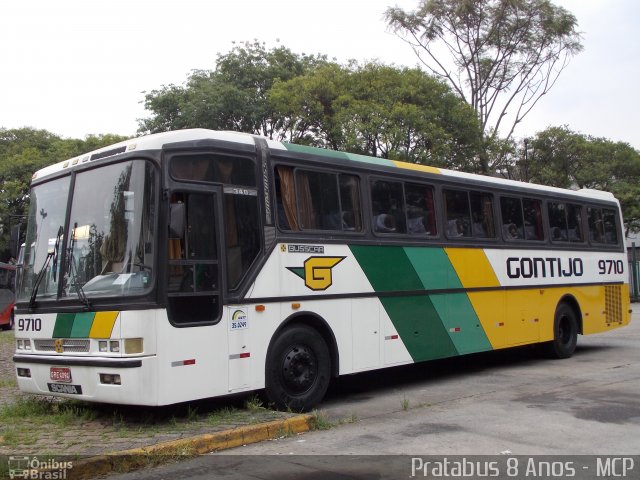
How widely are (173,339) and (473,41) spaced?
A: 25110 mm

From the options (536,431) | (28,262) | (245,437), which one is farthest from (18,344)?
(536,431)

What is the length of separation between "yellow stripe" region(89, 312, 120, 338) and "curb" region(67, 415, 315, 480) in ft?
4.38

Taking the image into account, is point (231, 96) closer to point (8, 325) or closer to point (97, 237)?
point (8, 325)

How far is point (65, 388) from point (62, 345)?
0.46 m

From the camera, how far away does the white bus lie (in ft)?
22.2

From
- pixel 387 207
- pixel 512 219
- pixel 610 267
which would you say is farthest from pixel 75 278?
pixel 610 267

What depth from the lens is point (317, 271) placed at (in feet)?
27.6

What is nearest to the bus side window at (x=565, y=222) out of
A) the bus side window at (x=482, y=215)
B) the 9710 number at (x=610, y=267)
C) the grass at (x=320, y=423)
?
the 9710 number at (x=610, y=267)

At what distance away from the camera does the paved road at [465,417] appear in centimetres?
612

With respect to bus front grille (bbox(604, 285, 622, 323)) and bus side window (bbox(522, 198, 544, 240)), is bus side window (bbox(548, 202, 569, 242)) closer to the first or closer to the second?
bus side window (bbox(522, 198, 544, 240))

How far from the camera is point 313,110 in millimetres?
24453

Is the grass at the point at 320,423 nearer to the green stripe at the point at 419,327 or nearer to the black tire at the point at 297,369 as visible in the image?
the black tire at the point at 297,369

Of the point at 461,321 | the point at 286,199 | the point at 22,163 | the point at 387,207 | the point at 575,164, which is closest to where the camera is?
the point at 286,199

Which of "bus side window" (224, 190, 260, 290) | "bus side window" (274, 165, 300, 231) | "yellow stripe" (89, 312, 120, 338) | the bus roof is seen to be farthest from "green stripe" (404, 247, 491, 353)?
"yellow stripe" (89, 312, 120, 338)
